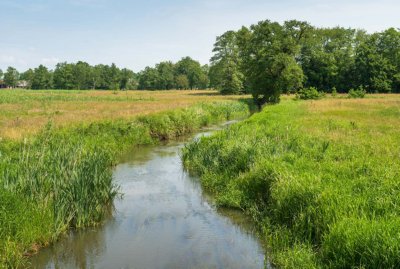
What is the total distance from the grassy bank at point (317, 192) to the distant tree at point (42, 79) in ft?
434

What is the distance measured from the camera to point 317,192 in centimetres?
816

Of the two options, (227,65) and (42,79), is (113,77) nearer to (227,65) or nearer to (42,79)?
(42,79)

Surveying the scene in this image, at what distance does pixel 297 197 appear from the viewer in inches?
335

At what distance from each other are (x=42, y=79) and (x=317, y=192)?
140863 mm

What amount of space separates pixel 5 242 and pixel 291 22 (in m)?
56.7

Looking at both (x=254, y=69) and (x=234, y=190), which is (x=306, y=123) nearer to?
(x=234, y=190)

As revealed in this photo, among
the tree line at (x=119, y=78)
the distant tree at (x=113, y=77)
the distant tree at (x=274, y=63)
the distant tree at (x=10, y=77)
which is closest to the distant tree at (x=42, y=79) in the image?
the tree line at (x=119, y=78)

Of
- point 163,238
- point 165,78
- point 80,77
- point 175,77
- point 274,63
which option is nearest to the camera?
point 163,238

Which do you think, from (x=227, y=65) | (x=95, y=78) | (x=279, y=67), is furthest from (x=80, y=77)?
(x=279, y=67)

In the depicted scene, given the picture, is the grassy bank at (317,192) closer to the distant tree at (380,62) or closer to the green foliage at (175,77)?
the distant tree at (380,62)

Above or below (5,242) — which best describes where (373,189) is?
above

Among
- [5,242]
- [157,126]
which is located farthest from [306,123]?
[5,242]

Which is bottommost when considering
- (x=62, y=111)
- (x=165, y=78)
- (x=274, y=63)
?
(x=62, y=111)

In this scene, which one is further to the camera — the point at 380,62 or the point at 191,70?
the point at 191,70
